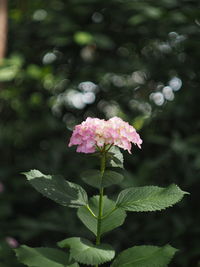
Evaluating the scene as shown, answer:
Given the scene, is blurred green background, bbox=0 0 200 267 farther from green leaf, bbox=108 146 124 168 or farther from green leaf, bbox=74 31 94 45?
green leaf, bbox=108 146 124 168

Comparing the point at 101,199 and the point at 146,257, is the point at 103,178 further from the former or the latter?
the point at 146,257

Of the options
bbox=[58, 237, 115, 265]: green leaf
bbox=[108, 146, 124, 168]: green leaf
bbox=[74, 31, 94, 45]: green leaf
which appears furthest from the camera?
bbox=[74, 31, 94, 45]: green leaf

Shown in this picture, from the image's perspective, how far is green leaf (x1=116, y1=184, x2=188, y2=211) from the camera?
1.25 metres

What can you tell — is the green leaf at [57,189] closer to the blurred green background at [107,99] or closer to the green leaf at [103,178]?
the green leaf at [103,178]

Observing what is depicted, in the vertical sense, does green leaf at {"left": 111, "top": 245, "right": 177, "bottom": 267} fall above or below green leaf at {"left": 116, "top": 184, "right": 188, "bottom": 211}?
below

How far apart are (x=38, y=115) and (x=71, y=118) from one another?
304mm

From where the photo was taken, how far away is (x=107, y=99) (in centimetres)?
345

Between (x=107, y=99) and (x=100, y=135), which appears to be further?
(x=107, y=99)

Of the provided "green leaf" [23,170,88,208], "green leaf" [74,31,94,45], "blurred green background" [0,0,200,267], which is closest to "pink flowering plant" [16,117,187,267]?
"green leaf" [23,170,88,208]

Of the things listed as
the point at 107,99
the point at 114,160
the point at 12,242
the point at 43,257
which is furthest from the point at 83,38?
the point at 43,257

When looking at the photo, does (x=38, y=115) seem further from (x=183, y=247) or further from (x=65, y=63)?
(x=183, y=247)

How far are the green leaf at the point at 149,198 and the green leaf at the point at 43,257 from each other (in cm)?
21

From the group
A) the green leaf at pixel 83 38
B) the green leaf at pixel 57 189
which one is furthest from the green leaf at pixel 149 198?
the green leaf at pixel 83 38

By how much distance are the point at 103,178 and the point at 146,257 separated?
0.75 feet
